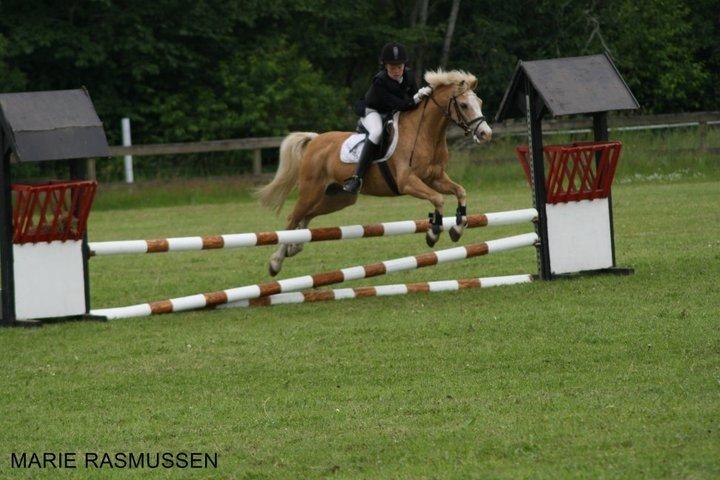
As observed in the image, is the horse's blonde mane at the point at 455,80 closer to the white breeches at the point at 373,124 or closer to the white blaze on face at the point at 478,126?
the white blaze on face at the point at 478,126

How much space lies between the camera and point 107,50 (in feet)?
97.1

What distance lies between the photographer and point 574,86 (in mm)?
10438

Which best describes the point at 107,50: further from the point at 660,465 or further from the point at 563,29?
the point at 660,465

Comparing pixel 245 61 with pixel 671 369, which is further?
pixel 245 61

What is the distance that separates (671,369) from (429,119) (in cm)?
419

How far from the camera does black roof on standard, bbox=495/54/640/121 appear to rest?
33.6 feet

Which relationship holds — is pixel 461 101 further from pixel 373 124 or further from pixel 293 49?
pixel 293 49

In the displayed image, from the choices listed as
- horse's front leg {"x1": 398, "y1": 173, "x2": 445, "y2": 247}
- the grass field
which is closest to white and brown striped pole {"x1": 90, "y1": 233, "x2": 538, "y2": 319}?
the grass field

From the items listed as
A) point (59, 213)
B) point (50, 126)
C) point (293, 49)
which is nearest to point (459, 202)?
point (59, 213)

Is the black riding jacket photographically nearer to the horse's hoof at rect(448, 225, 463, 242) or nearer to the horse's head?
the horse's head

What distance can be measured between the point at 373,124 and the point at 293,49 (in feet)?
73.7

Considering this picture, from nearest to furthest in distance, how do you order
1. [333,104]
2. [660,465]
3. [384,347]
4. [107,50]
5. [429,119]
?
[660,465], [384,347], [429,119], [107,50], [333,104]

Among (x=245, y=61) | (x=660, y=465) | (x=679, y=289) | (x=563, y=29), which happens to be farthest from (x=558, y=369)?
(x=563, y=29)

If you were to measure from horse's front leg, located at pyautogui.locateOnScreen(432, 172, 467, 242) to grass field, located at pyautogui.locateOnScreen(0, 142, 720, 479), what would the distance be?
55 centimetres
